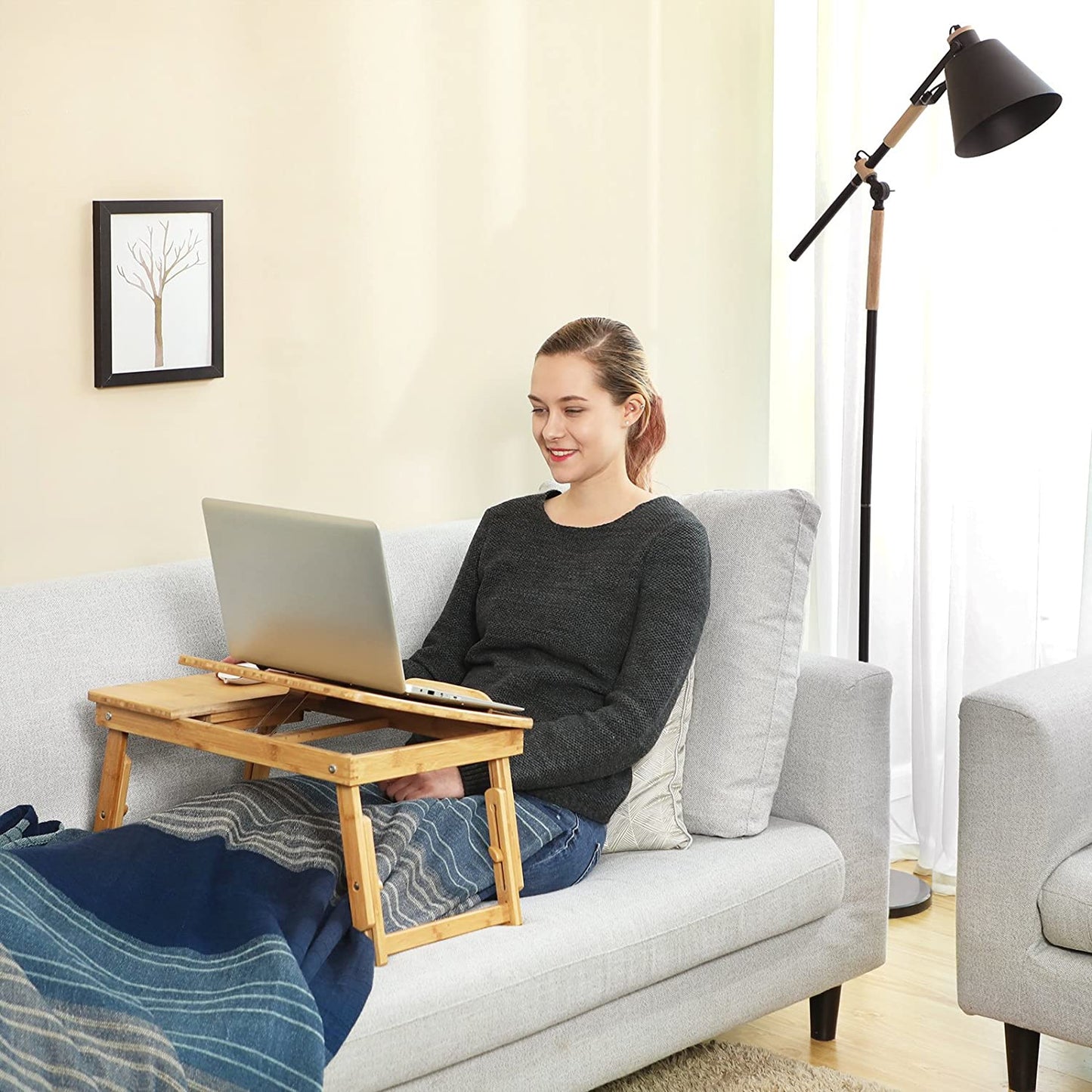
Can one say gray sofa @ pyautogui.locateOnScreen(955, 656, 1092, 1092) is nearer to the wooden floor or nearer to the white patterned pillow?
the wooden floor

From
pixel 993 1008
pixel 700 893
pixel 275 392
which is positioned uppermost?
pixel 275 392

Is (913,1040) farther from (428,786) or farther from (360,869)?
(360,869)

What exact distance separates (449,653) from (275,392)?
1.99ft

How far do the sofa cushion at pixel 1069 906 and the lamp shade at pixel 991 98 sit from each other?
1350mm

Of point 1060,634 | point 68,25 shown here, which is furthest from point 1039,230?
point 68,25

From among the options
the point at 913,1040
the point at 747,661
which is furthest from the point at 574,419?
the point at 913,1040

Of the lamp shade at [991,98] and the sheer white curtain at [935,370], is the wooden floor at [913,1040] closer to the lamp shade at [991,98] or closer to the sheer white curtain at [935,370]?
the sheer white curtain at [935,370]

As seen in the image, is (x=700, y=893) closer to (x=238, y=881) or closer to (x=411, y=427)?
(x=238, y=881)

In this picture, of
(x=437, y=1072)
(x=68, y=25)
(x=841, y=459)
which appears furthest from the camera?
(x=841, y=459)

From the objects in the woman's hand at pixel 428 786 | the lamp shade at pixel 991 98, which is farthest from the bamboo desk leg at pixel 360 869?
the lamp shade at pixel 991 98

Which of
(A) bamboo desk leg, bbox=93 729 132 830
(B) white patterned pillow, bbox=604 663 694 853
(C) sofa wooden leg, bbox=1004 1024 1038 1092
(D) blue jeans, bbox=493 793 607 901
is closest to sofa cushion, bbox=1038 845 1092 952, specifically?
(C) sofa wooden leg, bbox=1004 1024 1038 1092

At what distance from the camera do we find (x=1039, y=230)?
123 inches

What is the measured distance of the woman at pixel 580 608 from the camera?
7.04 ft

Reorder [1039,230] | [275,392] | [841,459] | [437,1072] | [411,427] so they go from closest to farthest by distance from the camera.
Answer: [437,1072] < [275,392] < [411,427] < [1039,230] < [841,459]
